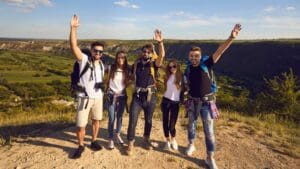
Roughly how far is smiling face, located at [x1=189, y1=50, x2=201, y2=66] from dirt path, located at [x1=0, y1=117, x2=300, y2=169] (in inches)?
74.8

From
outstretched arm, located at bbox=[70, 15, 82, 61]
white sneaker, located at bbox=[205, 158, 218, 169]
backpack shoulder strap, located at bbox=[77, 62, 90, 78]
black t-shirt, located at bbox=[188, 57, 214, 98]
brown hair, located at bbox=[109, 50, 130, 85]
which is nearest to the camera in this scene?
outstretched arm, located at bbox=[70, 15, 82, 61]

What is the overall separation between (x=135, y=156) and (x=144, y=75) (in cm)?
159

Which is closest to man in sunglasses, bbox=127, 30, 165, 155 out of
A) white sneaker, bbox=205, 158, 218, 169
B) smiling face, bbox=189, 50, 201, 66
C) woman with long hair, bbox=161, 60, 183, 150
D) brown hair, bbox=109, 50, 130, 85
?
brown hair, bbox=109, 50, 130, 85

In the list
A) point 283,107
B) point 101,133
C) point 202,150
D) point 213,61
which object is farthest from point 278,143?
point 283,107

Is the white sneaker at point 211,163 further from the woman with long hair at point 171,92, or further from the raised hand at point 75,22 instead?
the raised hand at point 75,22

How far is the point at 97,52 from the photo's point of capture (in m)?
5.52

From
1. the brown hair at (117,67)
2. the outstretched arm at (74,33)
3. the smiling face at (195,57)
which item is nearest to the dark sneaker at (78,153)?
the brown hair at (117,67)

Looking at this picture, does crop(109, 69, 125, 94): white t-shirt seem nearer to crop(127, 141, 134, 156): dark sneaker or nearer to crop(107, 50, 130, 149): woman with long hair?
crop(107, 50, 130, 149): woman with long hair

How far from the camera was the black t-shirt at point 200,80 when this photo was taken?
5312 mm

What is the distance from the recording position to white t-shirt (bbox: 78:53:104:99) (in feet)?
17.7

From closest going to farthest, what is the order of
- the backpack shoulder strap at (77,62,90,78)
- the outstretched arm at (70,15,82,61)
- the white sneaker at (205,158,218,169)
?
the outstretched arm at (70,15,82,61) < the backpack shoulder strap at (77,62,90,78) < the white sneaker at (205,158,218,169)

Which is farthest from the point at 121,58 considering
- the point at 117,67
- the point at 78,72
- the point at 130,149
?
the point at 130,149

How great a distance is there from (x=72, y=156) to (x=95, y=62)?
6.05 ft

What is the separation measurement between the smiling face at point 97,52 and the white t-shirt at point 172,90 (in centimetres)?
139
